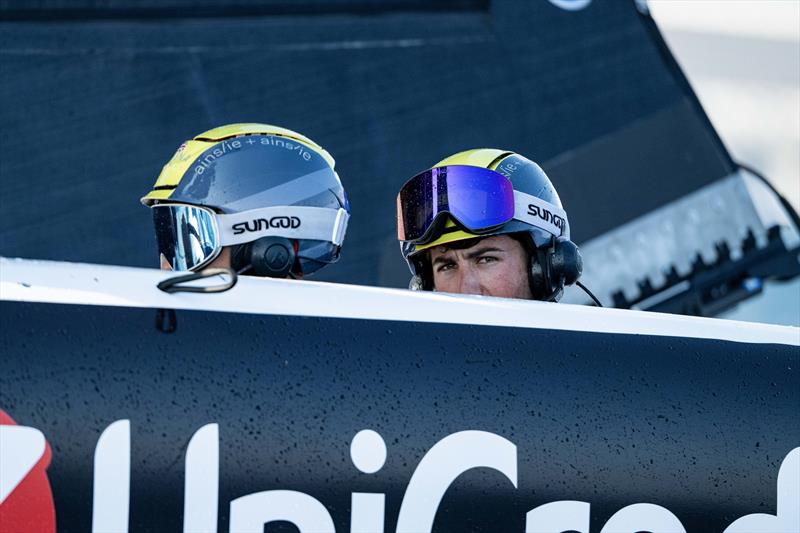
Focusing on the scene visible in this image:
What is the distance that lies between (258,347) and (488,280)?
5.20ft

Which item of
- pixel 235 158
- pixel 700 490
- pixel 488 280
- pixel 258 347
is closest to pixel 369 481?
pixel 258 347

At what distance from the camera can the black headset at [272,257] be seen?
2.90 metres

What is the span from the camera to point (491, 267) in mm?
3498

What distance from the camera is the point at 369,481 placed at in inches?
75.9

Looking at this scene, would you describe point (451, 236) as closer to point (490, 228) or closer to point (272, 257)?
point (490, 228)

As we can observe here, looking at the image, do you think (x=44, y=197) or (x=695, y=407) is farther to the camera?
(x=44, y=197)

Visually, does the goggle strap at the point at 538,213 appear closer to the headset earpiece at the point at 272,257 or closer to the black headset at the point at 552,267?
the black headset at the point at 552,267

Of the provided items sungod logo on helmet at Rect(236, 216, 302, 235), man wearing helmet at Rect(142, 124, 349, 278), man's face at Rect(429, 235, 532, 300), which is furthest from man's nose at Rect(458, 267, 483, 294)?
sungod logo on helmet at Rect(236, 216, 302, 235)

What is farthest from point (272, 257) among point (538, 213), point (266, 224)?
point (538, 213)

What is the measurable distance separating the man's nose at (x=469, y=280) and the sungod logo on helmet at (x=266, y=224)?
23.2 inches

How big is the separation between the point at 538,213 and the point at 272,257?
86 cm

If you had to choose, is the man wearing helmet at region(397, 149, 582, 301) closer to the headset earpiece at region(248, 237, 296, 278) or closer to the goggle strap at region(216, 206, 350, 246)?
the goggle strap at region(216, 206, 350, 246)

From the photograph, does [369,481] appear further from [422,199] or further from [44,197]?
[44,197]

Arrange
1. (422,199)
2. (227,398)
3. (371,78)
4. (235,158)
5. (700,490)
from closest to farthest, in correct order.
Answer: (227,398), (700,490), (235,158), (422,199), (371,78)
